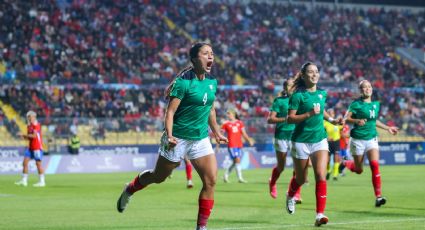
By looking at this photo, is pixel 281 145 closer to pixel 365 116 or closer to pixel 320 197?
pixel 365 116

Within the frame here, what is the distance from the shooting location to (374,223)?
44.1ft

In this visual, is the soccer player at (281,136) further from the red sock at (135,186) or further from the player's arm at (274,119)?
the red sock at (135,186)

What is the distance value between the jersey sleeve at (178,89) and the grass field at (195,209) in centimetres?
275

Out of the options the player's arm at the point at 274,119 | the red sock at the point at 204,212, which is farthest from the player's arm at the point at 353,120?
the red sock at the point at 204,212

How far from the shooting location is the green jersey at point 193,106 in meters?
11.3

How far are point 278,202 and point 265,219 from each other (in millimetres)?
4509

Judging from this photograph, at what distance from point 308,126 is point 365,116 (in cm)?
453

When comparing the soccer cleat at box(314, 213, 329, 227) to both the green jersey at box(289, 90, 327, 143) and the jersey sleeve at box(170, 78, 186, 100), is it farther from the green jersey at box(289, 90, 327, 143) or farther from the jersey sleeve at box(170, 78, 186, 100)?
the jersey sleeve at box(170, 78, 186, 100)

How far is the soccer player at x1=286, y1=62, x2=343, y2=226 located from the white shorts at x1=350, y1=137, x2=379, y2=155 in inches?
163

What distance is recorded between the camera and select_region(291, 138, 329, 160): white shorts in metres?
13.8

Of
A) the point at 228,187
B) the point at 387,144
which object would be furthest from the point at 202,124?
the point at 387,144

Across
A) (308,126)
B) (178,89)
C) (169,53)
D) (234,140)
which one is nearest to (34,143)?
(234,140)

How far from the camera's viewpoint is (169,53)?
53.7 meters

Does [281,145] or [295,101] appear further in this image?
[281,145]
